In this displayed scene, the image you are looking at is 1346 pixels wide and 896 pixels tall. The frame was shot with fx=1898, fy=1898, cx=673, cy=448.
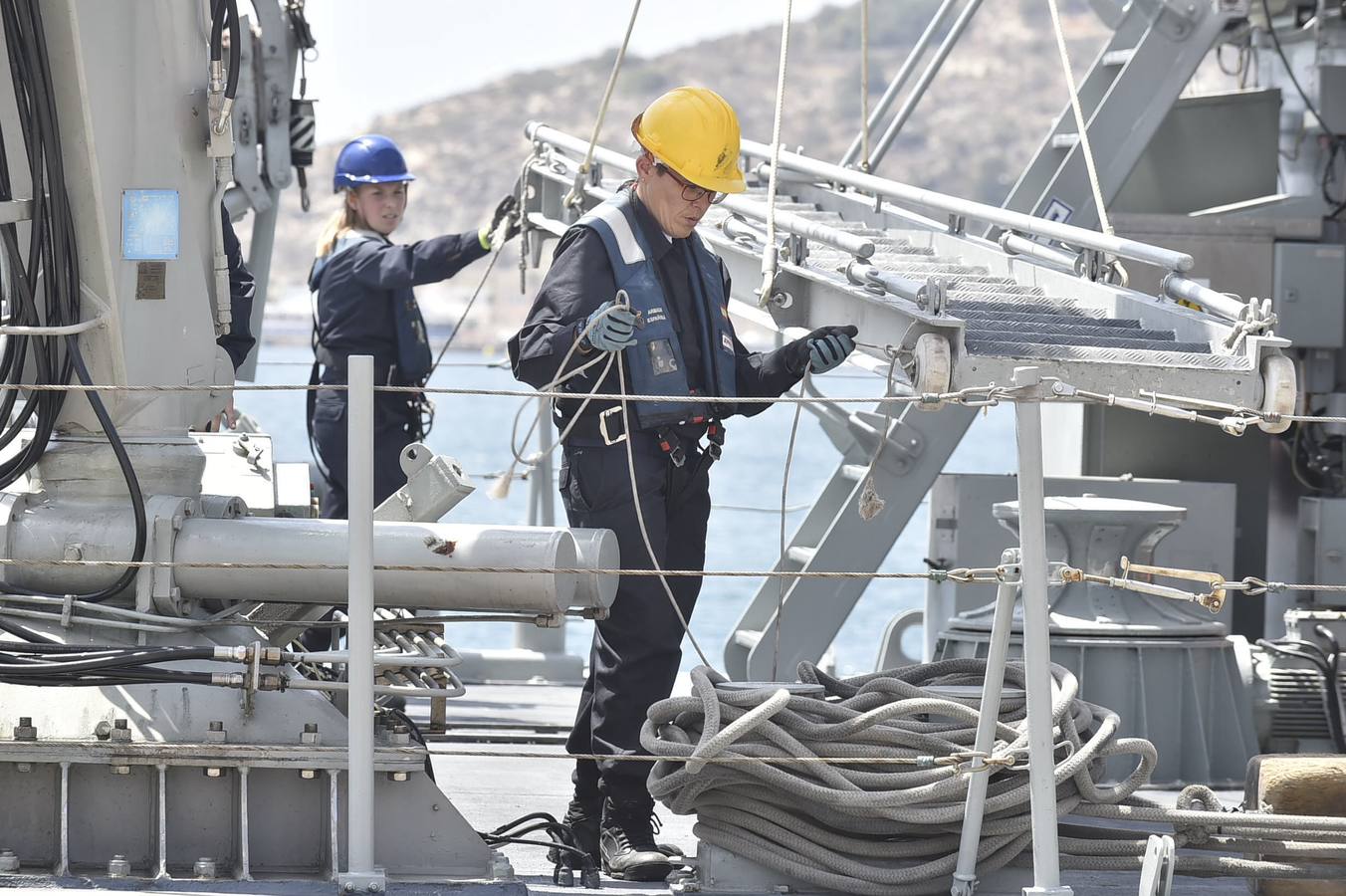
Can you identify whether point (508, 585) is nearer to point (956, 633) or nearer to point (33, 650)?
point (33, 650)

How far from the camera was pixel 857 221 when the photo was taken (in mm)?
6055

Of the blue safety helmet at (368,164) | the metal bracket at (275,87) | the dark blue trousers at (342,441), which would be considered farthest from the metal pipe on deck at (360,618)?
the metal bracket at (275,87)

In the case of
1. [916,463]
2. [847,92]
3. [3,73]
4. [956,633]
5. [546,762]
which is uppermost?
[847,92]

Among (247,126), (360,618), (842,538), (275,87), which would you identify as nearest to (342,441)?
(247,126)

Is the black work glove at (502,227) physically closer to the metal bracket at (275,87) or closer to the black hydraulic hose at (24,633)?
the metal bracket at (275,87)

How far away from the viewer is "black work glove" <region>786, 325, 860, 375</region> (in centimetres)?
409

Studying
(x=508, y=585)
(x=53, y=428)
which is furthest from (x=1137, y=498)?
(x=53, y=428)

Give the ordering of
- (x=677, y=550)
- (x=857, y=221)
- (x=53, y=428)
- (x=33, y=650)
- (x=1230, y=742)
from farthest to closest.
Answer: (x=857, y=221) → (x=1230, y=742) → (x=677, y=550) → (x=53, y=428) → (x=33, y=650)

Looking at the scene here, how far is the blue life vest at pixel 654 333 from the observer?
13.6ft

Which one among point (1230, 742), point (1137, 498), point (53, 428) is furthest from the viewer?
point (1137, 498)

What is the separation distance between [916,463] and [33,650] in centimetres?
385

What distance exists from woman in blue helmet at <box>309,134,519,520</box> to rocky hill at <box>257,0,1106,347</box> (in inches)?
3570

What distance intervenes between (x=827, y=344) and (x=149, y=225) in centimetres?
144

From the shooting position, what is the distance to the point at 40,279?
152 inches
